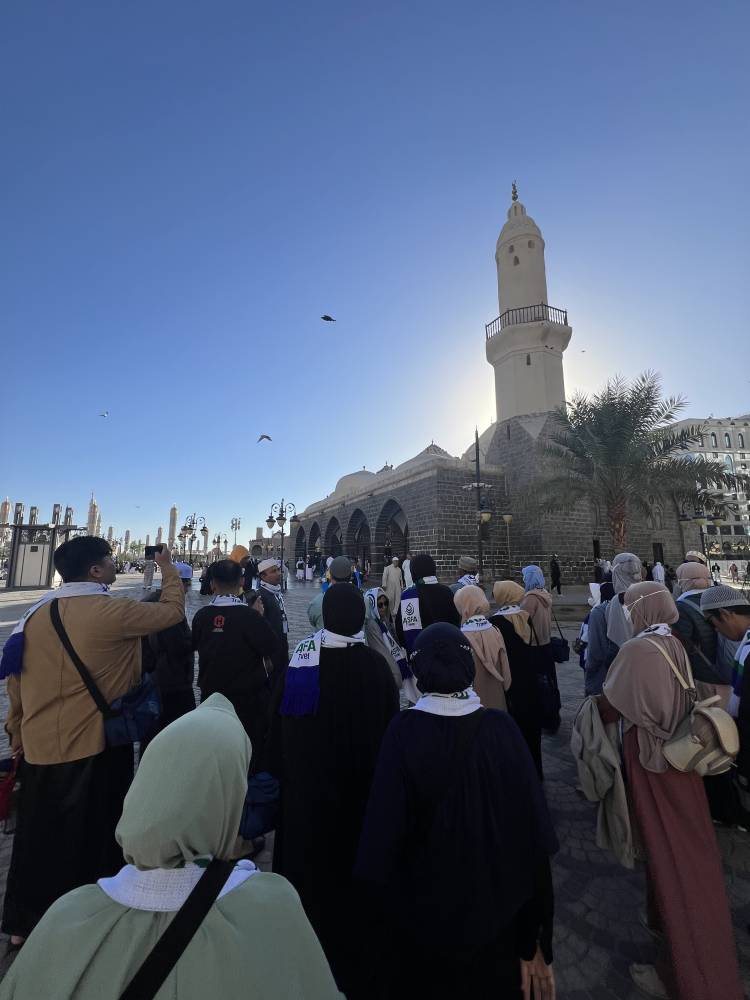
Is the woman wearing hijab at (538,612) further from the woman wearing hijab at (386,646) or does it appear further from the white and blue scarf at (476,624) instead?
the woman wearing hijab at (386,646)

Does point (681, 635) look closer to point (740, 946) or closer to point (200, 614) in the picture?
point (740, 946)

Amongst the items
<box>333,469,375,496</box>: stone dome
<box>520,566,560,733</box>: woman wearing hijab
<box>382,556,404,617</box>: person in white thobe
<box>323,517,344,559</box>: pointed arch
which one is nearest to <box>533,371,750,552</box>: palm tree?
<box>382,556,404,617</box>: person in white thobe

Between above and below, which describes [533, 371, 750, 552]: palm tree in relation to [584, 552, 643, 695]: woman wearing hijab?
above

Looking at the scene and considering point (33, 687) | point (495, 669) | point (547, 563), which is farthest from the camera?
point (547, 563)

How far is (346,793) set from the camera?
6.43ft

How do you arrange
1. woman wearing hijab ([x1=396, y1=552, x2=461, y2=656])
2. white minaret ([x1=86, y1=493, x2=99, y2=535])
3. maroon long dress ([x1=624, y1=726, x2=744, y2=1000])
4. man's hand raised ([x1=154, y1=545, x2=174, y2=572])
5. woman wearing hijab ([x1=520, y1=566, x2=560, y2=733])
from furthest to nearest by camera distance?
1. white minaret ([x1=86, y1=493, x2=99, y2=535])
2. woman wearing hijab ([x1=520, y1=566, x2=560, y2=733])
3. woman wearing hijab ([x1=396, y1=552, x2=461, y2=656])
4. man's hand raised ([x1=154, y1=545, x2=174, y2=572])
5. maroon long dress ([x1=624, y1=726, x2=744, y2=1000])

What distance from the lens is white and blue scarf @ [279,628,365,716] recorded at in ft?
6.49

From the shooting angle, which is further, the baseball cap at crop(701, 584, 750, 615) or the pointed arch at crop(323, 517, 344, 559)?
the pointed arch at crop(323, 517, 344, 559)

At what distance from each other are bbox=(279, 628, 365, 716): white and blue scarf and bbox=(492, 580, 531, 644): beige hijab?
6.24 ft

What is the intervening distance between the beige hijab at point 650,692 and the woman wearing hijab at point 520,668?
1231 mm

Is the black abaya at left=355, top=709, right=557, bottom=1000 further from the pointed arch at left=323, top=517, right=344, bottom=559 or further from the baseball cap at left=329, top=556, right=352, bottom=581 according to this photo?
the pointed arch at left=323, top=517, right=344, bottom=559

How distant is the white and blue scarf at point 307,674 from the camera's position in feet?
6.49

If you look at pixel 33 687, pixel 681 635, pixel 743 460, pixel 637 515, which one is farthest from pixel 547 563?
pixel 743 460

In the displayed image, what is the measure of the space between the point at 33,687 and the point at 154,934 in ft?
5.74
